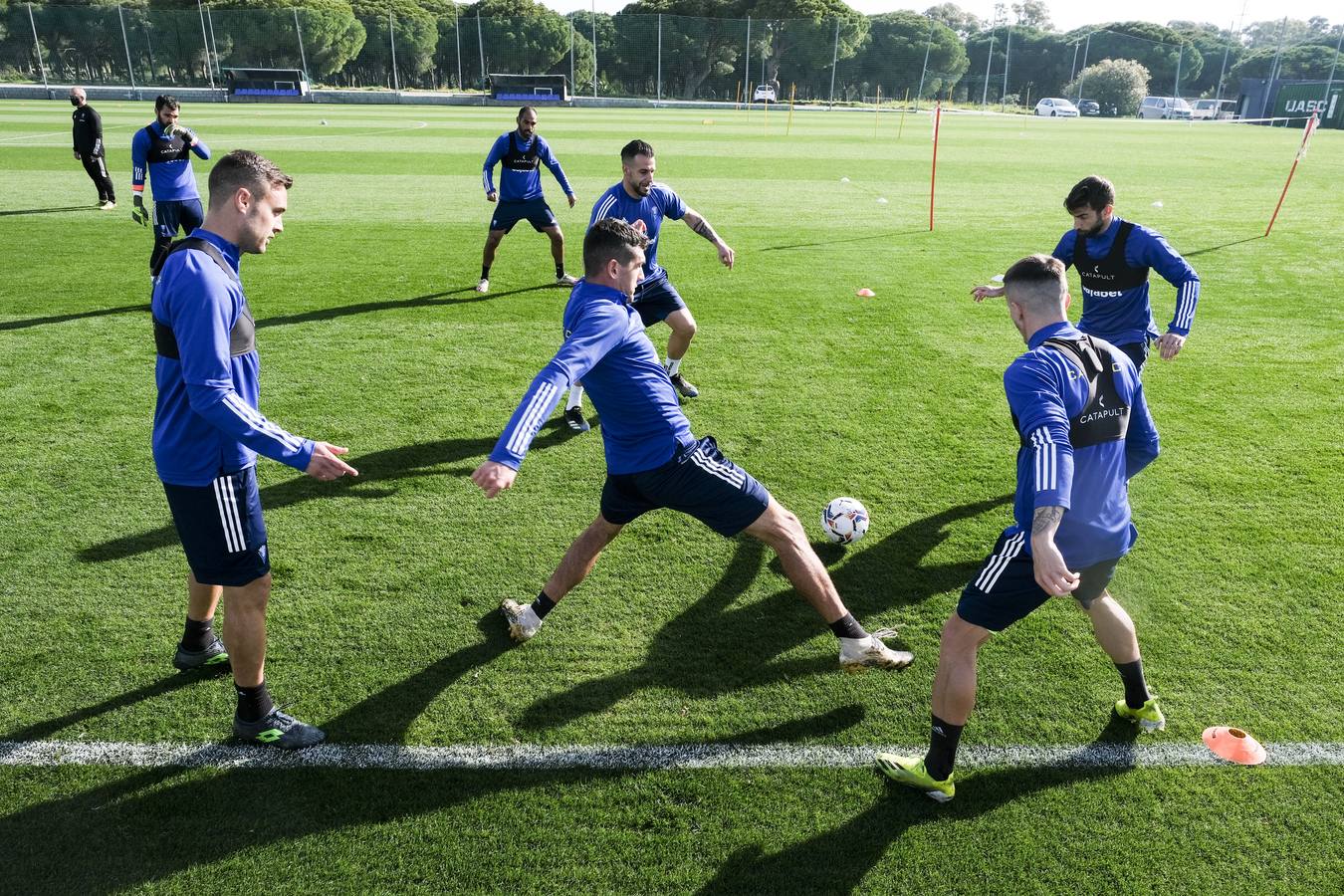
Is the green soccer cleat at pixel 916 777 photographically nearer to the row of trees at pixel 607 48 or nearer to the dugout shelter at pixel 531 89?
the dugout shelter at pixel 531 89

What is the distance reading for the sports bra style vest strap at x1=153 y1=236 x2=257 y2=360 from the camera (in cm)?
335

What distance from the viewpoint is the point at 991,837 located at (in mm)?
3496

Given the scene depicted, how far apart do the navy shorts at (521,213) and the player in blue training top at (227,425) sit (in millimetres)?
8441

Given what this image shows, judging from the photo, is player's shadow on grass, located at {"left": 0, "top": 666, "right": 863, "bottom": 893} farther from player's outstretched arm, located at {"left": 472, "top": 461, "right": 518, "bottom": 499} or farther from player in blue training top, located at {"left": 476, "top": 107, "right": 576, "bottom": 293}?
player in blue training top, located at {"left": 476, "top": 107, "right": 576, "bottom": 293}

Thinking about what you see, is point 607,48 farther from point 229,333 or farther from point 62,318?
point 229,333

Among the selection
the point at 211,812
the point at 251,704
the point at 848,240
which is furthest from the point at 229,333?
the point at 848,240

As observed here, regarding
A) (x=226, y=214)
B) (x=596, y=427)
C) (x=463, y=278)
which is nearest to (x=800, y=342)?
(x=596, y=427)

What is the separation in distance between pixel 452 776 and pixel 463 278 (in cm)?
1005

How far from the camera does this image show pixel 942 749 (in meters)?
3.65

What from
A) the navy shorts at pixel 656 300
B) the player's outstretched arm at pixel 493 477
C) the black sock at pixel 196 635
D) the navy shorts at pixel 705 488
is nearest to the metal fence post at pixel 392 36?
the navy shorts at pixel 656 300

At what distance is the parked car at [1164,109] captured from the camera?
7469cm

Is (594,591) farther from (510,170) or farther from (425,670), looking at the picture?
(510,170)

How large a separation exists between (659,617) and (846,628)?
1115 mm

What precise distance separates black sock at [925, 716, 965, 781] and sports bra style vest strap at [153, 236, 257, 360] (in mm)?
3283
